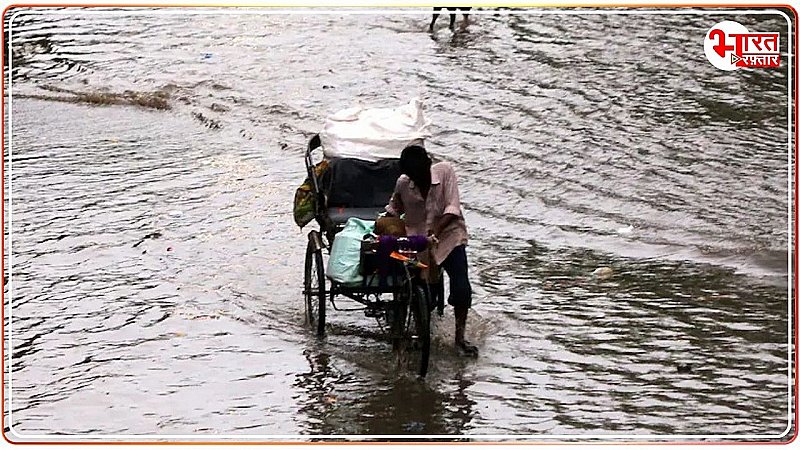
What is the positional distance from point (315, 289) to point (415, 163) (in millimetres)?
1905

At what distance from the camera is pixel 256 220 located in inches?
511

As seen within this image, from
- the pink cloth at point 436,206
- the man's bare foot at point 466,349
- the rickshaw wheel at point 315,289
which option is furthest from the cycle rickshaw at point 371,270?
the man's bare foot at point 466,349

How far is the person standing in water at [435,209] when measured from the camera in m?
8.02

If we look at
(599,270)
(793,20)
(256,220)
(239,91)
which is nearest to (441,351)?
(599,270)

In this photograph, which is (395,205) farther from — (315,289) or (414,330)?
(315,289)

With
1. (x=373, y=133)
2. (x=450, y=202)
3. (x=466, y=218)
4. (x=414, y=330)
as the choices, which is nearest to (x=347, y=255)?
(x=414, y=330)

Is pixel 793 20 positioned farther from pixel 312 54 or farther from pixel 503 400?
pixel 312 54

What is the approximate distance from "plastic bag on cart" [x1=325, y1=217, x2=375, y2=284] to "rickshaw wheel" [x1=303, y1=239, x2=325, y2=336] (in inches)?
21.3

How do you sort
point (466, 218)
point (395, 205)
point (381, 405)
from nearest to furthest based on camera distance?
point (381, 405), point (395, 205), point (466, 218)

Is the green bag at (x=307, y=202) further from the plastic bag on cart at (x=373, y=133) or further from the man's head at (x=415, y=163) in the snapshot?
the man's head at (x=415, y=163)

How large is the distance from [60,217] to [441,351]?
19.1ft

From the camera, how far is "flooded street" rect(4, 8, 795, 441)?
25.8ft

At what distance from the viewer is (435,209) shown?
816cm

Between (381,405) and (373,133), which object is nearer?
(381,405)
